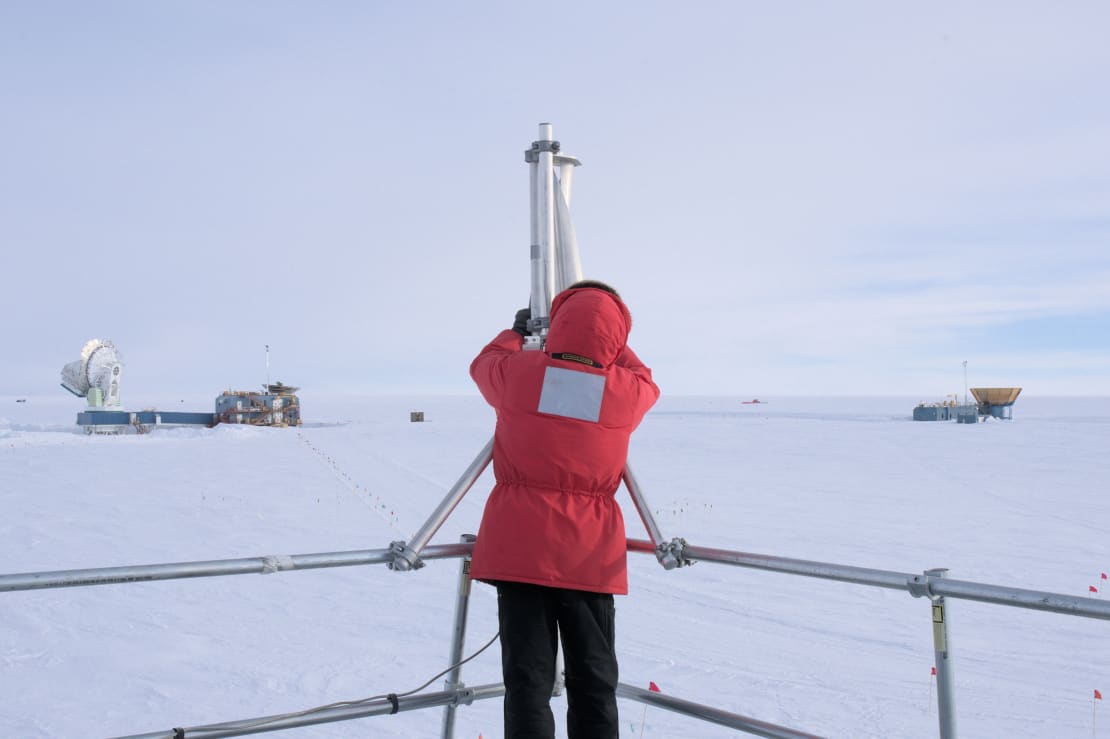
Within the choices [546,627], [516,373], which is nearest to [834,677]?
[546,627]

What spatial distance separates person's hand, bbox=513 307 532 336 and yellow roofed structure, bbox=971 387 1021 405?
5281 centimetres

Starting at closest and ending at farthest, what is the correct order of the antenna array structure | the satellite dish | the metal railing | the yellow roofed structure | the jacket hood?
A: the metal railing < the jacket hood < the antenna array structure < the satellite dish < the yellow roofed structure

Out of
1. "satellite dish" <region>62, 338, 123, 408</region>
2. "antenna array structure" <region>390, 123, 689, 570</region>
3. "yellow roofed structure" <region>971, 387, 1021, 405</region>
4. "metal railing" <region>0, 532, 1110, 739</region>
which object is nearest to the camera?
"metal railing" <region>0, 532, 1110, 739</region>

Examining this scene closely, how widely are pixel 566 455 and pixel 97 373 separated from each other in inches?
1754

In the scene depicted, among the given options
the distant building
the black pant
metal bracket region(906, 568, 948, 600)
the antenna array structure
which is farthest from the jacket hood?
the distant building

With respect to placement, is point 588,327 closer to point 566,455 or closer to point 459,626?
point 566,455

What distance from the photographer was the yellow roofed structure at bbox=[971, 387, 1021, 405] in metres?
49.1

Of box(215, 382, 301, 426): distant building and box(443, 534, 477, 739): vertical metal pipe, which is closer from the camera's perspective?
box(443, 534, 477, 739): vertical metal pipe

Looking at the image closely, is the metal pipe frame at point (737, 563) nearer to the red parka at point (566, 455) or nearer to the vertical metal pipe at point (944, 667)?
the vertical metal pipe at point (944, 667)

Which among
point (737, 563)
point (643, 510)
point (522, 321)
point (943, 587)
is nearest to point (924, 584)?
point (943, 587)

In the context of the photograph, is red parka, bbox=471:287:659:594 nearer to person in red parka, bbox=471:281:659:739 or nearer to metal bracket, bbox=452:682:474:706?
person in red parka, bbox=471:281:659:739

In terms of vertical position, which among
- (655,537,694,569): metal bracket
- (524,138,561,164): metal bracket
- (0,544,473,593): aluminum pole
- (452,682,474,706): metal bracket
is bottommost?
(452,682,474,706): metal bracket

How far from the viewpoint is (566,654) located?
2674 millimetres

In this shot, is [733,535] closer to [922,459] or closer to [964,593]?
[964,593]
